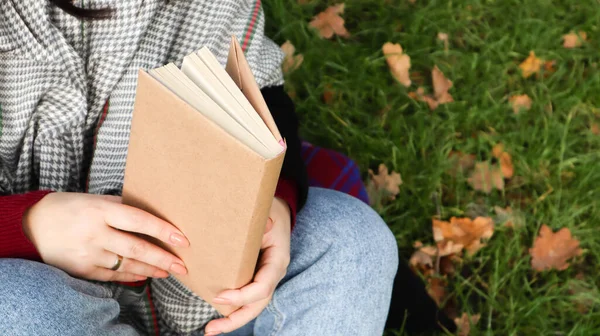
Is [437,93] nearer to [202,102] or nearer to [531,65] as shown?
[531,65]

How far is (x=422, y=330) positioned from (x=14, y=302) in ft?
3.08

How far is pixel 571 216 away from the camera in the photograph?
1.54 metres

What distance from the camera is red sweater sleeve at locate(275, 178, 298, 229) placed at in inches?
39.6

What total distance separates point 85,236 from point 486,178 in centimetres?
110

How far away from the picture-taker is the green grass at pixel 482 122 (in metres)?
1.51

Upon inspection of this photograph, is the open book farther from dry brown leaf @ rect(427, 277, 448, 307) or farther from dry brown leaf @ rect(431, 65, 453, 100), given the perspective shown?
dry brown leaf @ rect(431, 65, 453, 100)

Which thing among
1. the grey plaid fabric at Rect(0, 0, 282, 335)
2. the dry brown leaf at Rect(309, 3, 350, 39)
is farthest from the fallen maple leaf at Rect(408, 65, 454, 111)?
the grey plaid fabric at Rect(0, 0, 282, 335)

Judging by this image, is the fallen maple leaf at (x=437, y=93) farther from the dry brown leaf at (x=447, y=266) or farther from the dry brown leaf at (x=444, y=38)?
the dry brown leaf at (x=447, y=266)

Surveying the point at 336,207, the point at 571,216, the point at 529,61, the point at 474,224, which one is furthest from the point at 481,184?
the point at 336,207

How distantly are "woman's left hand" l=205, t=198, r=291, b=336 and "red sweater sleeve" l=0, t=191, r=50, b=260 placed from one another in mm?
283

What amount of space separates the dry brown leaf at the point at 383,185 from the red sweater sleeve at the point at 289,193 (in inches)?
23.2

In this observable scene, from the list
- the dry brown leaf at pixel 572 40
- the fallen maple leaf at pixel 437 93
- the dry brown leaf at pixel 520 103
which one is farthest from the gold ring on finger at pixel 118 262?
the dry brown leaf at pixel 572 40

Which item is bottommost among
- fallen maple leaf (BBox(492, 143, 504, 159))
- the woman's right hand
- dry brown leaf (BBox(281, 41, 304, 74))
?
fallen maple leaf (BBox(492, 143, 504, 159))

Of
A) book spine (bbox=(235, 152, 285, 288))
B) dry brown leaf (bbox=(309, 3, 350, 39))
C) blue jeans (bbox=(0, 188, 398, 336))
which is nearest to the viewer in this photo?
book spine (bbox=(235, 152, 285, 288))
